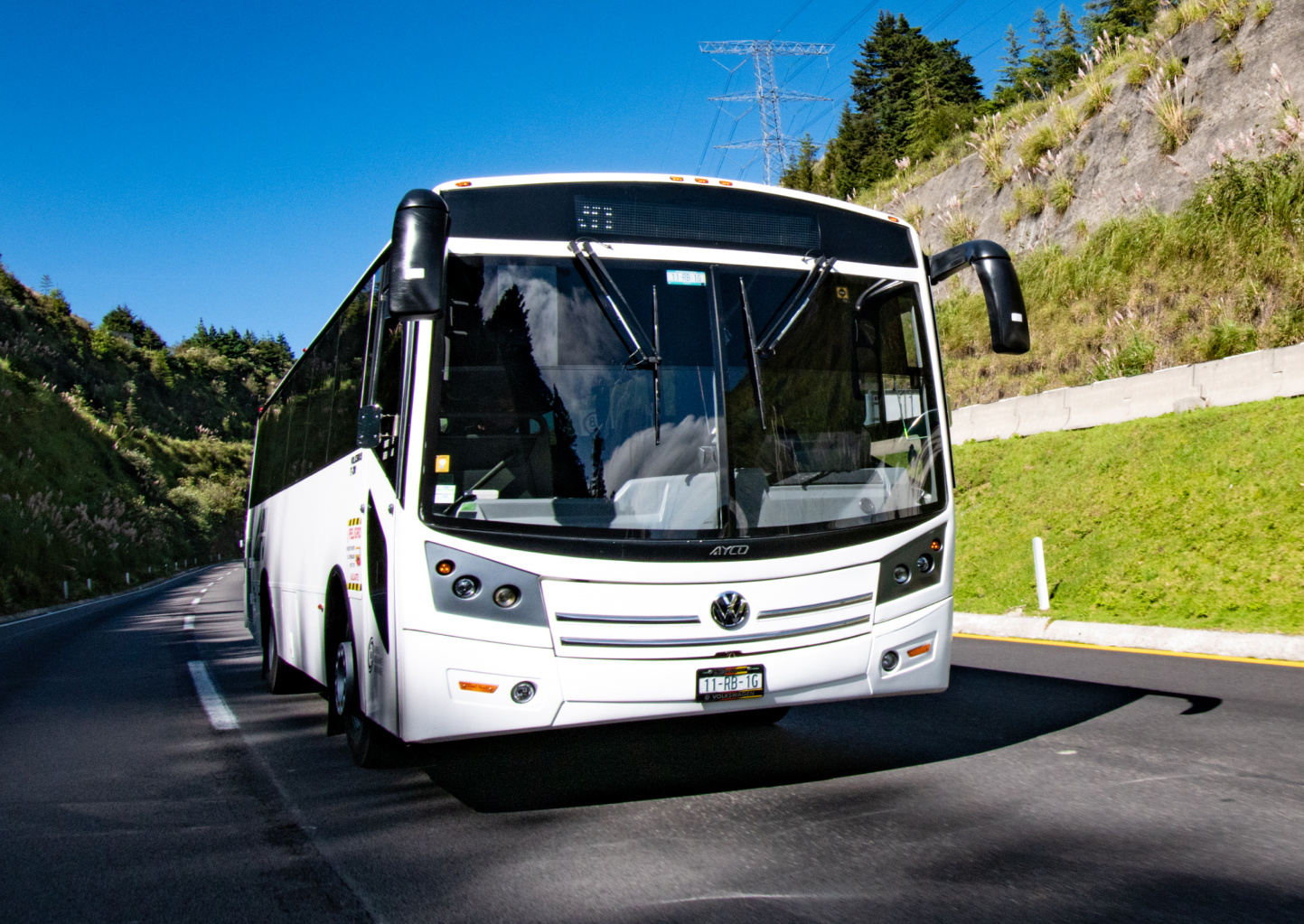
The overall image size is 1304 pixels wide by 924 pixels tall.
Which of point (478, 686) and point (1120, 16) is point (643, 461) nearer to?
point (478, 686)

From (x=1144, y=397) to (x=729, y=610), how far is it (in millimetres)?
13246

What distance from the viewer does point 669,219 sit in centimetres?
570

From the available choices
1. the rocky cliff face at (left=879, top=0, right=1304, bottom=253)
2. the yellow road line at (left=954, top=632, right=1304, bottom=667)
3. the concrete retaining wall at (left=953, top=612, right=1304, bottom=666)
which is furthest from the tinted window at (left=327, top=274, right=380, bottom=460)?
the rocky cliff face at (left=879, top=0, right=1304, bottom=253)

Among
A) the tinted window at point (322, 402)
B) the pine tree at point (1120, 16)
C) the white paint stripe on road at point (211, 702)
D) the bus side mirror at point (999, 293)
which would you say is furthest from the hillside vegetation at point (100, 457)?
the pine tree at point (1120, 16)

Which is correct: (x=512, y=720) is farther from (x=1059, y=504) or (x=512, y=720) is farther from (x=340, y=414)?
(x=1059, y=504)

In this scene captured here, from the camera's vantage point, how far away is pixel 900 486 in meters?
5.86

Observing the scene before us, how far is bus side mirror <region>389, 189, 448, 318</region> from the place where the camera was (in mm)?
4840

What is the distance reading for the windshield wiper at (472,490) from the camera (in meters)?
5.09

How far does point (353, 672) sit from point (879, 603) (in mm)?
2949

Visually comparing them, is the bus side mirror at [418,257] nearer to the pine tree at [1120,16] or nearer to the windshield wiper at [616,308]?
the windshield wiper at [616,308]

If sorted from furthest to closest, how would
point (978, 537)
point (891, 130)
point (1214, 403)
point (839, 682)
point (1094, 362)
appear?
point (891, 130)
point (1094, 362)
point (978, 537)
point (1214, 403)
point (839, 682)

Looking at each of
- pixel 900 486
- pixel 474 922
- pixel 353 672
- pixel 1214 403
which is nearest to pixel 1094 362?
pixel 1214 403

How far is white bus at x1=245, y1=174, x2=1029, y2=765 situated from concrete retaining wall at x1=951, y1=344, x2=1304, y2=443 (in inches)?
399

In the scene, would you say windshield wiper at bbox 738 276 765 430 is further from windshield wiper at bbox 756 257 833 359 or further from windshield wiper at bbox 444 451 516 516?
windshield wiper at bbox 444 451 516 516
